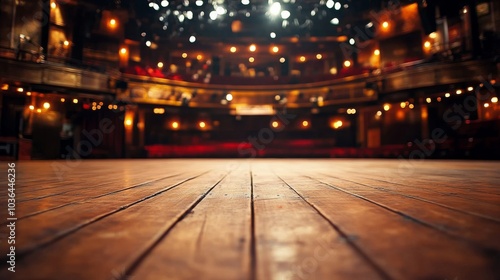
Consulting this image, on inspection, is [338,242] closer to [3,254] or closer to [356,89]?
[3,254]

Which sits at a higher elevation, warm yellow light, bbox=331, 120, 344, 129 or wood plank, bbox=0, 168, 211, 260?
warm yellow light, bbox=331, 120, 344, 129

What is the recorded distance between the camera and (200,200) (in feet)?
5.12

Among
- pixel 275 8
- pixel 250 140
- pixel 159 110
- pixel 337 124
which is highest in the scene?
pixel 275 8

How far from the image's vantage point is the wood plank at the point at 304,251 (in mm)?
580

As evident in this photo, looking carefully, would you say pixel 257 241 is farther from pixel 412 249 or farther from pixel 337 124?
pixel 337 124

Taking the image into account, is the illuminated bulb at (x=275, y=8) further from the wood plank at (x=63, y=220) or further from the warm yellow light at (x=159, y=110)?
the wood plank at (x=63, y=220)

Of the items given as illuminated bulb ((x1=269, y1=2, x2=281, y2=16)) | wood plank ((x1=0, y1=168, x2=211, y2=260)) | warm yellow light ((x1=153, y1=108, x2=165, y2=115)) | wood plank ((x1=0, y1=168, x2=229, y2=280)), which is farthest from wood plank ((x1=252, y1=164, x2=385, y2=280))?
illuminated bulb ((x1=269, y1=2, x2=281, y2=16))

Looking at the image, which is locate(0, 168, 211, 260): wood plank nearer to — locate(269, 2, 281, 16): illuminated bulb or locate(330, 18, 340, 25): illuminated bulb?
locate(269, 2, 281, 16): illuminated bulb

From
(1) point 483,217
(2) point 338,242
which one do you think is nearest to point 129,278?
(2) point 338,242

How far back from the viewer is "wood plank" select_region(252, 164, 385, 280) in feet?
1.90

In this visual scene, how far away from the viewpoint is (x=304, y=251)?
2.35ft

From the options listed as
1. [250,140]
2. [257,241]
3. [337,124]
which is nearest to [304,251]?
[257,241]

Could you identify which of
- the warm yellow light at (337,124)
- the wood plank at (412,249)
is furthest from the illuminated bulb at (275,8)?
the wood plank at (412,249)

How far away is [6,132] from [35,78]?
3109 millimetres
